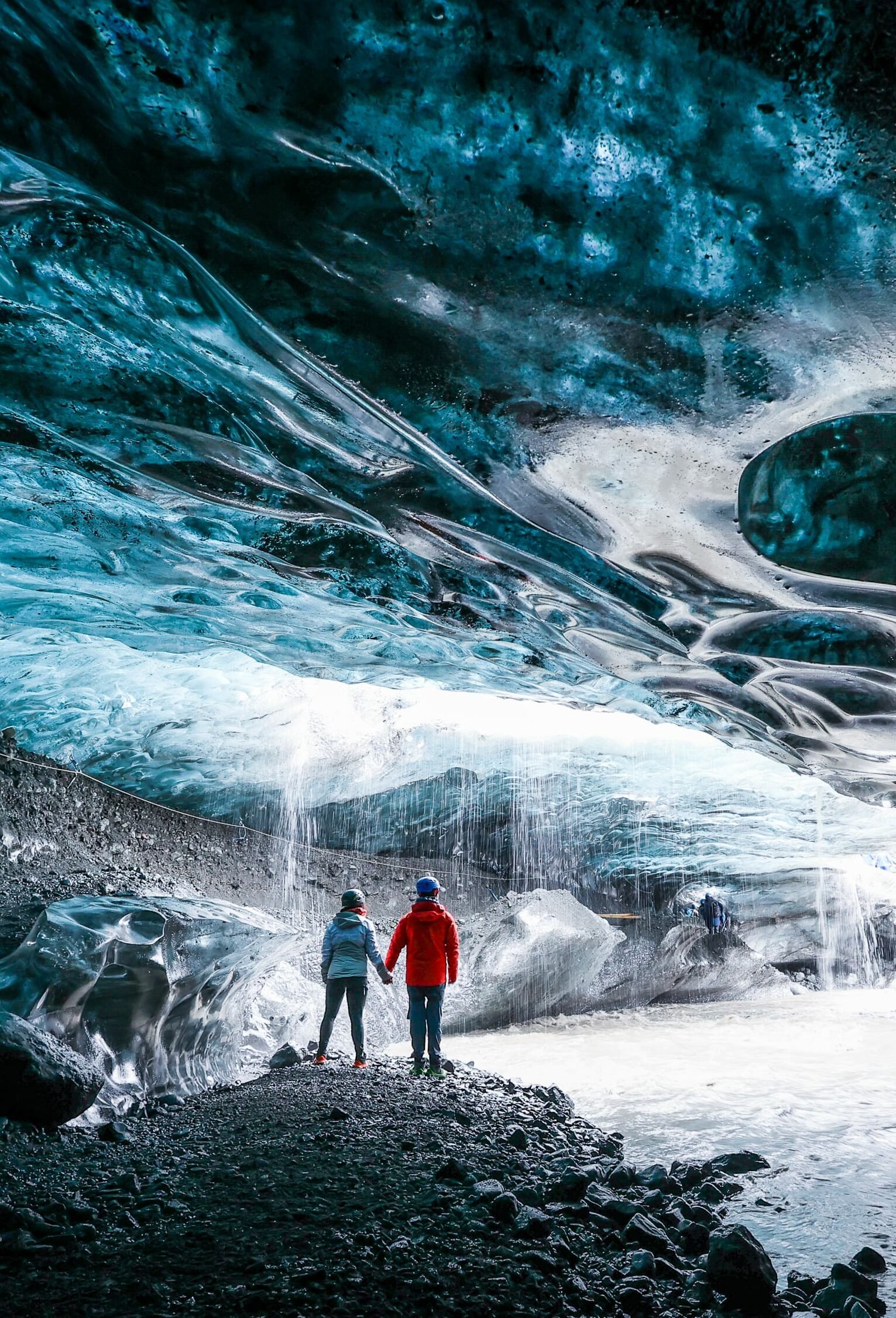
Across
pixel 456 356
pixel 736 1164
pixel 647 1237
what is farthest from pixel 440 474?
pixel 736 1164

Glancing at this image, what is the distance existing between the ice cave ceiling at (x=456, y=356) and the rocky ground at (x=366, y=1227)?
397cm

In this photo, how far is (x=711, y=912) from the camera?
1569 cm

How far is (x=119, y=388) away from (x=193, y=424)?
1.64 ft

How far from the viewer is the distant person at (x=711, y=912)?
15.7 m

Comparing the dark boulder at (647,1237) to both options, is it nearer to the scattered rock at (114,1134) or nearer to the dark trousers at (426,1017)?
the scattered rock at (114,1134)

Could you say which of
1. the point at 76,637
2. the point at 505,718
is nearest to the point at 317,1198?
the point at 76,637

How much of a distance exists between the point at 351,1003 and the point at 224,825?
5.12m

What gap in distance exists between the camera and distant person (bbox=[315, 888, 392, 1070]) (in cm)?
635

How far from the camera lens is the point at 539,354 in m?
4.82

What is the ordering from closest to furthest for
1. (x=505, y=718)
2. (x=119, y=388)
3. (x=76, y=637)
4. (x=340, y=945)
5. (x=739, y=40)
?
(x=739, y=40) → (x=119, y=388) → (x=340, y=945) → (x=76, y=637) → (x=505, y=718)

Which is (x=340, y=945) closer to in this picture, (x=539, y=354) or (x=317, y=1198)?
(x=317, y=1198)

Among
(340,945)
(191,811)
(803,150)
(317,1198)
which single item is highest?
(803,150)

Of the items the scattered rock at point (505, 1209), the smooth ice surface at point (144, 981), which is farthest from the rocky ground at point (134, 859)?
the scattered rock at point (505, 1209)

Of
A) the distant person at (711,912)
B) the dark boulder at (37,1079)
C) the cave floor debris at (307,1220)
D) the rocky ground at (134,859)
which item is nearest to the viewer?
the cave floor debris at (307,1220)
